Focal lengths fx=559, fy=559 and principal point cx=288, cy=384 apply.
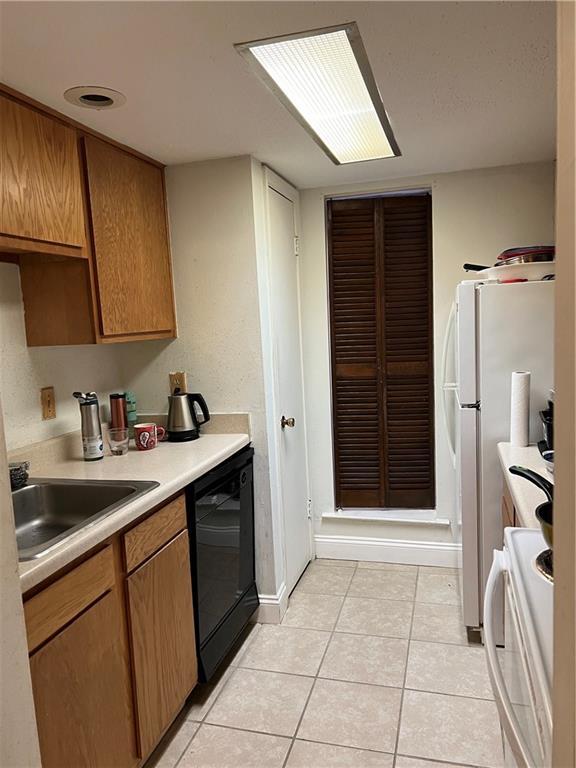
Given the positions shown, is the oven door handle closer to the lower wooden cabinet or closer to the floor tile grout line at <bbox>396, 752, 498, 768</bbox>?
the floor tile grout line at <bbox>396, 752, 498, 768</bbox>

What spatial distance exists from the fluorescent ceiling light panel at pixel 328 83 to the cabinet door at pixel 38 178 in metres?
0.74

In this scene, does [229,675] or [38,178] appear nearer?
[38,178]

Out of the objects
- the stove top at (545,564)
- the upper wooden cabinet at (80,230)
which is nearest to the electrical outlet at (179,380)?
the upper wooden cabinet at (80,230)

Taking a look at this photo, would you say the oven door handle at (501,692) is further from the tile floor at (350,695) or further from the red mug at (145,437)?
the red mug at (145,437)

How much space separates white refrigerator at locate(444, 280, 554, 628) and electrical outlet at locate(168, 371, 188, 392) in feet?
4.14

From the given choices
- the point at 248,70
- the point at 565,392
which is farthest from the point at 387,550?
the point at 565,392

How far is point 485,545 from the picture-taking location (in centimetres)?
242

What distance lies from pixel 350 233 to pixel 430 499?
161 cm

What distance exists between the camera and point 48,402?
227cm

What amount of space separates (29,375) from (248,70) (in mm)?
1374

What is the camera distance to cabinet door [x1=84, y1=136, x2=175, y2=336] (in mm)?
2117

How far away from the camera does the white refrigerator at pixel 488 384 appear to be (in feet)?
7.46

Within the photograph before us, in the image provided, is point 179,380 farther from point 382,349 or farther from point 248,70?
point 248,70

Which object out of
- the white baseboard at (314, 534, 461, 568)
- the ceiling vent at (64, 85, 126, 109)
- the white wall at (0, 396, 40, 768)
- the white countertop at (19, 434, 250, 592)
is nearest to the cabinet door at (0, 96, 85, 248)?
the ceiling vent at (64, 85, 126, 109)
